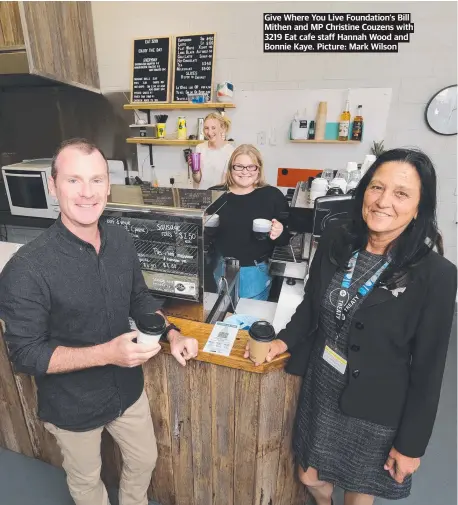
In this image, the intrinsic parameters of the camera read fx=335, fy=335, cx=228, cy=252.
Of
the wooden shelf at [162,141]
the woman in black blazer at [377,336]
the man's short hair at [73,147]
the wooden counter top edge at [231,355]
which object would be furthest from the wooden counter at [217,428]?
the wooden shelf at [162,141]

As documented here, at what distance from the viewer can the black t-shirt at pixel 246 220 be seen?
201 centimetres

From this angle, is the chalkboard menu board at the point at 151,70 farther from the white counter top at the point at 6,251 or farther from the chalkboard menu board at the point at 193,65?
the white counter top at the point at 6,251

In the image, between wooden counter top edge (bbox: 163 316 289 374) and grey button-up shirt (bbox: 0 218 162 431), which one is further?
wooden counter top edge (bbox: 163 316 289 374)

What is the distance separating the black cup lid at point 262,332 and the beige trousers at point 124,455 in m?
0.58

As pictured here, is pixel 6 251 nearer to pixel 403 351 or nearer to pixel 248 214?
pixel 248 214

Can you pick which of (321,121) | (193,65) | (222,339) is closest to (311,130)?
(321,121)

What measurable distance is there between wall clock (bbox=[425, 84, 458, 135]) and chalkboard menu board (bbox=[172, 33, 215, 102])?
2238 mm

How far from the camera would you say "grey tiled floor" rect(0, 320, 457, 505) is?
1.70 metres

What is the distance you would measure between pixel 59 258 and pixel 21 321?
0.20m

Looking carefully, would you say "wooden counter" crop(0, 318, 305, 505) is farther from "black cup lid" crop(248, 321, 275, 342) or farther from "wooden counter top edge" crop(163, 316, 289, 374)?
"black cup lid" crop(248, 321, 275, 342)

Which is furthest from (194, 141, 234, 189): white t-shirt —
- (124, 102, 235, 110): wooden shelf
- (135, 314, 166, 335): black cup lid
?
(135, 314, 166, 335): black cup lid

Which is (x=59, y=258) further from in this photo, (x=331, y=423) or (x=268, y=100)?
(x=268, y=100)

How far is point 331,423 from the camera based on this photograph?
122 centimetres

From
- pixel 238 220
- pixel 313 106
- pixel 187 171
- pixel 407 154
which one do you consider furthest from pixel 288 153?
pixel 407 154
